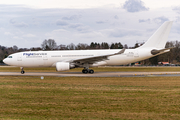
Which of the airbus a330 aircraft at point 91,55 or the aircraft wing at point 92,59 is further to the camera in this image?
the airbus a330 aircraft at point 91,55

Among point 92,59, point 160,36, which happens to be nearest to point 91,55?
point 92,59

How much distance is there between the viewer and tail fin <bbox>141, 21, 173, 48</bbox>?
103ft

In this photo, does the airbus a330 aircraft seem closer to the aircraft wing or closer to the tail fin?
the tail fin

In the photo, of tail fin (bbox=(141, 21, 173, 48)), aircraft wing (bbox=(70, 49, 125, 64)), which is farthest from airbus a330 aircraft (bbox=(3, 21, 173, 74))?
aircraft wing (bbox=(70, 49, 125, 64))

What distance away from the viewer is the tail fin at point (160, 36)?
3126cm

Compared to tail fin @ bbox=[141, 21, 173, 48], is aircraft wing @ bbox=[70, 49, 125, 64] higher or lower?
lower

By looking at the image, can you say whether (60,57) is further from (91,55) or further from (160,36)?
(160,36)

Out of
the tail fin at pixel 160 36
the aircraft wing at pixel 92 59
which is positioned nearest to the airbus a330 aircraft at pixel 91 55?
the tail fin at pixel 160 36

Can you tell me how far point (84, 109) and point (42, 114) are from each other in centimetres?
180

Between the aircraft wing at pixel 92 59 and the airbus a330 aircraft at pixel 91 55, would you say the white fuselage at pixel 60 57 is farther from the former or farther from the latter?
the aircraft wing at pixel 92 59

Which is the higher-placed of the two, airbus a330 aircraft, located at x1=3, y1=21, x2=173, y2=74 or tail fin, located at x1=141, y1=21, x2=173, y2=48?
tail fin, located at x1=141, y1=21, x2=173, y2=48

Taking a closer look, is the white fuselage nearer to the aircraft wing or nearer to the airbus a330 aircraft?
the airbus a330 aircraft

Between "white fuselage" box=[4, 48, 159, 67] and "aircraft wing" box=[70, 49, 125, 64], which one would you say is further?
"white fuselage" box=[4, 48, 159, 67]

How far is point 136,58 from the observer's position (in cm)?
3184
